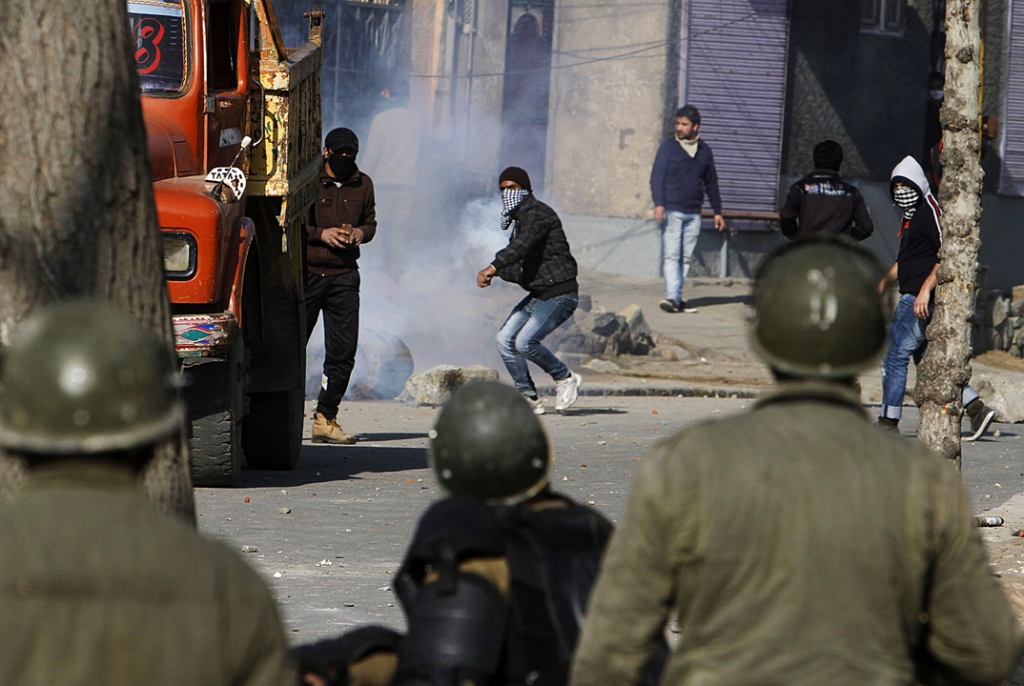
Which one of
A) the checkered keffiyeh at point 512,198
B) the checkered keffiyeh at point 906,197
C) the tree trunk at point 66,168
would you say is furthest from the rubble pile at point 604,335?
the tree trunk at point 66,168

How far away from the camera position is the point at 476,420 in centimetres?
241

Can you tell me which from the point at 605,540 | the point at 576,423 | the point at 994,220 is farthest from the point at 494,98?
the point at 605,540

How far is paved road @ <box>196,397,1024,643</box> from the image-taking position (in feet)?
17.5

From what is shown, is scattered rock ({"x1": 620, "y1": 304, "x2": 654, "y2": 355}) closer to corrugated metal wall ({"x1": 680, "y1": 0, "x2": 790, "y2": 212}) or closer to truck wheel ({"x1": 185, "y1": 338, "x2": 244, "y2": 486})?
corrugated metal wall ({"x1": 680, "y1": 0, "x2": 790, "y2": 212})

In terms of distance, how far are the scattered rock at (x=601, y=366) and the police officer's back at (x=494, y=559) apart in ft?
38.0

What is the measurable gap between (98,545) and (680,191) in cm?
1486

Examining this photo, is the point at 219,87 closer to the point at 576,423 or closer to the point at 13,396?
the point at 576,423

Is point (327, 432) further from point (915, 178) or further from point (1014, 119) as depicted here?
point (1014, 119)

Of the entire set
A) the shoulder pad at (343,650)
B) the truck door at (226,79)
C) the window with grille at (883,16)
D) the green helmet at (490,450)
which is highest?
the window with grille at (883,16)

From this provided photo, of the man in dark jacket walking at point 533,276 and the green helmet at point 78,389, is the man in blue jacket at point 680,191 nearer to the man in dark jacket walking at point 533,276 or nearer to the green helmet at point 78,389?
the man in dark jacket walking at point 533,276

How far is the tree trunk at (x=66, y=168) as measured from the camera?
354 cm

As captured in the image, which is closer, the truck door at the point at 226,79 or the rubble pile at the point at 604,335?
the truck door at the point at 226,79

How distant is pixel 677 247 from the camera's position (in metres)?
16.0

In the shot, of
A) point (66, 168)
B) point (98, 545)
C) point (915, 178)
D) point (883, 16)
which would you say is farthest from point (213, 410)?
point (883, 16)
